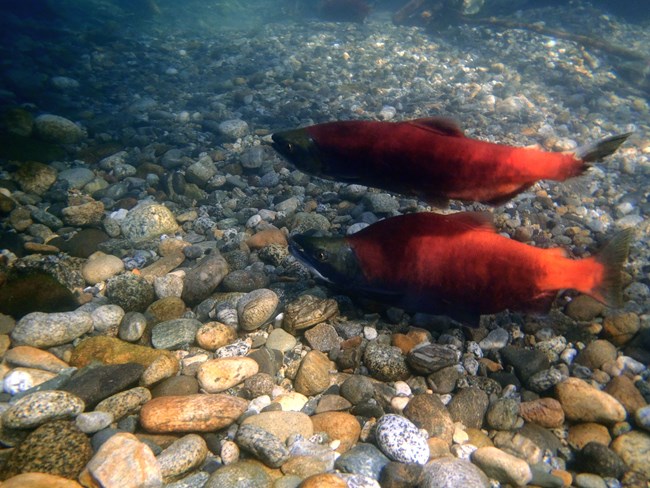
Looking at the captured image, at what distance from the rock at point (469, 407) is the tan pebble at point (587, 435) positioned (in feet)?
2.00

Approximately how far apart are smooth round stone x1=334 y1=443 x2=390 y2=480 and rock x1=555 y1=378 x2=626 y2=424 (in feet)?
4.82

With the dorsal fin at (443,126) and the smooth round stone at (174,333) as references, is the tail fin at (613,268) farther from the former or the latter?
the smooth round stone at (174,333)

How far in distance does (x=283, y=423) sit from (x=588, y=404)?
88.3 inches

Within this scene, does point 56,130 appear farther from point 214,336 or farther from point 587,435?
point 587,435

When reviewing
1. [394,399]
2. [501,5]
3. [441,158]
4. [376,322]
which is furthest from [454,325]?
[501,5]

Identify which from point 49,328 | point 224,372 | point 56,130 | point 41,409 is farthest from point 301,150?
point 56,130

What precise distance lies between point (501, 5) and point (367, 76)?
11.9 metres

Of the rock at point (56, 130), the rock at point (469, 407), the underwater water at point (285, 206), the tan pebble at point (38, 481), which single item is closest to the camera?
the tan pebble at point (38, 481)

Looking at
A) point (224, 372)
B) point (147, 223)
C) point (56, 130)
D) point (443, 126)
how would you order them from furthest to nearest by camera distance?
point (56, 130) → point (147, 223) → point (224, 372) → point (443, 126)

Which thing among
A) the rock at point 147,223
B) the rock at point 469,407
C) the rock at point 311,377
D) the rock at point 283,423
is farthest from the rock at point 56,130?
the rock at point 469,407

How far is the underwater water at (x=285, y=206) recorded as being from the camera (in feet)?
9.71

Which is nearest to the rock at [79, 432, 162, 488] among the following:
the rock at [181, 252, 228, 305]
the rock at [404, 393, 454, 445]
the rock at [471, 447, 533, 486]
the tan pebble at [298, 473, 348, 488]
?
the tan pebble at [298, 473, 348, 488]

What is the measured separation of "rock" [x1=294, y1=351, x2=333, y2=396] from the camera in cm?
289

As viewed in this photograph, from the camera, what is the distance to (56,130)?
654 centimetres
